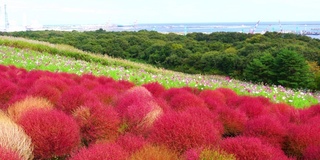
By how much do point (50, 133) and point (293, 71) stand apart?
18.1 meters

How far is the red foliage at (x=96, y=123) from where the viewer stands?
287 centimetres

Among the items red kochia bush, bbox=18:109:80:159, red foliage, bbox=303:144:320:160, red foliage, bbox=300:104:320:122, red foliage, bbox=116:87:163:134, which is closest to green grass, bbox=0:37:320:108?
red foliage, bbox=300:104:320:122

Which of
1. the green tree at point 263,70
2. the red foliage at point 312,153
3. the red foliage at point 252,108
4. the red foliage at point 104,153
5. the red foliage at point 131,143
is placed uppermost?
the red foliage at point 104,153

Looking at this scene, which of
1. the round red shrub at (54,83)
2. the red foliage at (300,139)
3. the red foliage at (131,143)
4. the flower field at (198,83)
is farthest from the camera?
the flower field at (198,83)

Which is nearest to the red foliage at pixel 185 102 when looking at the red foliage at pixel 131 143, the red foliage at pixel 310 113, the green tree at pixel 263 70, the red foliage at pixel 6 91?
the red foliage at pixel 310 113

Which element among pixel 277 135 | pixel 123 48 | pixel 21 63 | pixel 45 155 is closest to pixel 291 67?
pixel 21 63

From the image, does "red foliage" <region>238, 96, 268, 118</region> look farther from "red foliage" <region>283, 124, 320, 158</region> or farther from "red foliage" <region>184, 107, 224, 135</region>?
"red foliage" <region>283, 124, 320, 158</region>

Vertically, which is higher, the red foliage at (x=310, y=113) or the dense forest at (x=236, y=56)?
the red foliage at (x=310, y=113)

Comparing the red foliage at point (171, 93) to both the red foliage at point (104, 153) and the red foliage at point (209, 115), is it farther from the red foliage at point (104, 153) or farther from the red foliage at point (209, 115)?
the red foliage at point (104, 153)

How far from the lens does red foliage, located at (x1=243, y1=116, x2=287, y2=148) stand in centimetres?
276

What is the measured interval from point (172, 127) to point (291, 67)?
57.5 ft

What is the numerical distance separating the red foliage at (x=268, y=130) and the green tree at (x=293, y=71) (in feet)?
53.4

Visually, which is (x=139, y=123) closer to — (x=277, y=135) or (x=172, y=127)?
(x=172, y=127)

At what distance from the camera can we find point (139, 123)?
3074 millimetres
